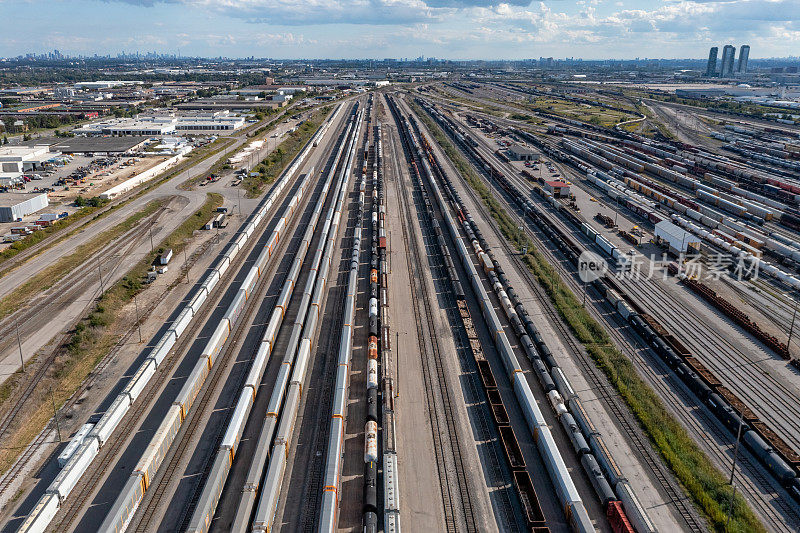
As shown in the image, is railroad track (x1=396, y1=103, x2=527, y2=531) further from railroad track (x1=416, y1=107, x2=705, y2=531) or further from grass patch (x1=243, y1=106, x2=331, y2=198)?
grass patch (x1=243, y1=106, x2=331, y2=198)

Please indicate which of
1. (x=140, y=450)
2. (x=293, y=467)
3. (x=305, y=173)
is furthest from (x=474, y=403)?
(x=305, y=173)

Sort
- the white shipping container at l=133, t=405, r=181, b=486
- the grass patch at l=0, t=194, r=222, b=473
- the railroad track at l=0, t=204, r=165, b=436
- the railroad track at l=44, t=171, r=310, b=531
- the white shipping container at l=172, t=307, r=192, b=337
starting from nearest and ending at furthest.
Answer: the railroad track at l=44, t=171, r=310, b=531 < the white shipping container at l=133, t=405, r=181, b=486 < the grass patch at l=0, t=194, r=222, b=473 < the railroad track at l=0, t=204, r=165, b=436 < the white shipping container at l=172, t=307, r=192, b=337

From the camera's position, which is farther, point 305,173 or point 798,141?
point 798,141

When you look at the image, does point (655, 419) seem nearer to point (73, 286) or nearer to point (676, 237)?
point (676, 237)

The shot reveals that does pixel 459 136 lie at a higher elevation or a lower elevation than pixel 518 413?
higher

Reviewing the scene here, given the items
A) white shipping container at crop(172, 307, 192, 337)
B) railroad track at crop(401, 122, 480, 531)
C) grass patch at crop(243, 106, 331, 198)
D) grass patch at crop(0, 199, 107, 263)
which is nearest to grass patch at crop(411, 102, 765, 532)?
railroad track at crop(401, 122, 480, 531)

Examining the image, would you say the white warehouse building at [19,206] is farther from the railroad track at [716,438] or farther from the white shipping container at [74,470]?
the railroad track at [716,438]

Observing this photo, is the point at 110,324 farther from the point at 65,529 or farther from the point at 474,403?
the point at 474,403
